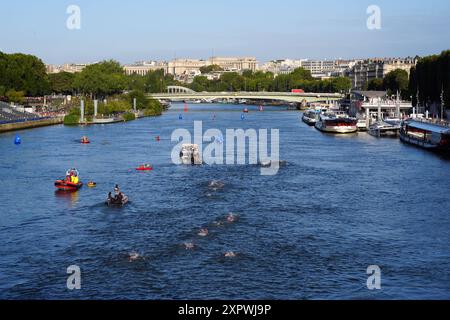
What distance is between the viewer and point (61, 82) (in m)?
91.8

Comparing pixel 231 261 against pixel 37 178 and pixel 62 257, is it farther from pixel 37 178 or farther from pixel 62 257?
pixel 37 178

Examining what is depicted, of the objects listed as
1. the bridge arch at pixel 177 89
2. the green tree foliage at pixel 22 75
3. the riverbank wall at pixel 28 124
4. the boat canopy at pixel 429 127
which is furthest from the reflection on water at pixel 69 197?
the bridge arch at pixel 177 89

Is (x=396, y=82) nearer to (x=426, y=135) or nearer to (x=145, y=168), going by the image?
(x=426, y=135)

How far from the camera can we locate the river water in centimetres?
1248

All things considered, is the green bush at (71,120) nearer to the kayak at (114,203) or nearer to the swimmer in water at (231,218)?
the kayak at (114,203)

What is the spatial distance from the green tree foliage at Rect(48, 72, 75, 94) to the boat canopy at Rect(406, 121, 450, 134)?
187ft

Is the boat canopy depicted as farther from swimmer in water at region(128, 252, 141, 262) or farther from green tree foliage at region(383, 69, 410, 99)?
green tree foliage at region(383, 69, 410, 99)

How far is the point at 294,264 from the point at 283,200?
773 cm

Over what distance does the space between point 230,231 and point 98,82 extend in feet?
241

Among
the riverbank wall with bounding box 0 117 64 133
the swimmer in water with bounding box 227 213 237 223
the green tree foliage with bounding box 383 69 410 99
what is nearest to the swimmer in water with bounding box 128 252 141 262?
the swimmer in water with bounding box 227 213 237 223

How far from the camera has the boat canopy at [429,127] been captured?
37.7 m

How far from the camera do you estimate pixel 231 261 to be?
1396 centimetres

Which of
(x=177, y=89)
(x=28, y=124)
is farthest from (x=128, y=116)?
(x=177, y=89)

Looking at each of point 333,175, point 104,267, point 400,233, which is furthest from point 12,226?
point 333,175
